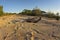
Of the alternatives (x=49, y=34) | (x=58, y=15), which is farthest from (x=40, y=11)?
(x=49, y=34)

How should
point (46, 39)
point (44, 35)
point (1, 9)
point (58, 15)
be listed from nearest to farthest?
point (46, 39)
point (44, 35)
point (58, 15)
point (1, 9)

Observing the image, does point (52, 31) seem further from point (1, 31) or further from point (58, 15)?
point (58, 15)

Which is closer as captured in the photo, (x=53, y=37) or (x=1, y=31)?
(x=53, y=37)

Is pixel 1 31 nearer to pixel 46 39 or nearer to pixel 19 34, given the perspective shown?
pixel 19 34

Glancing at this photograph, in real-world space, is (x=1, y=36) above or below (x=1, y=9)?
below

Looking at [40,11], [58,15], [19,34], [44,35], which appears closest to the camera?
[44,35]

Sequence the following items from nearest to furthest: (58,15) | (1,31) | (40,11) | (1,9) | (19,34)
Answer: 1. (19,34)
2. (1,31)
3. (58,15)
4. (40,11)
5. (1,9)

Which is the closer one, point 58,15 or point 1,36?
point 1,36

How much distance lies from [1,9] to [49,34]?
8877mm

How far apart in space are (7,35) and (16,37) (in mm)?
522

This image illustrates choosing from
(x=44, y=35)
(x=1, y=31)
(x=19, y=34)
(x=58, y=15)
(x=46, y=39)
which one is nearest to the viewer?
(x=46, y=39)

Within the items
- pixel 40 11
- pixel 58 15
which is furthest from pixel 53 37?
pixel 40 11

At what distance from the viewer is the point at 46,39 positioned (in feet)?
15.7

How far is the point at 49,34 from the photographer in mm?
5191
